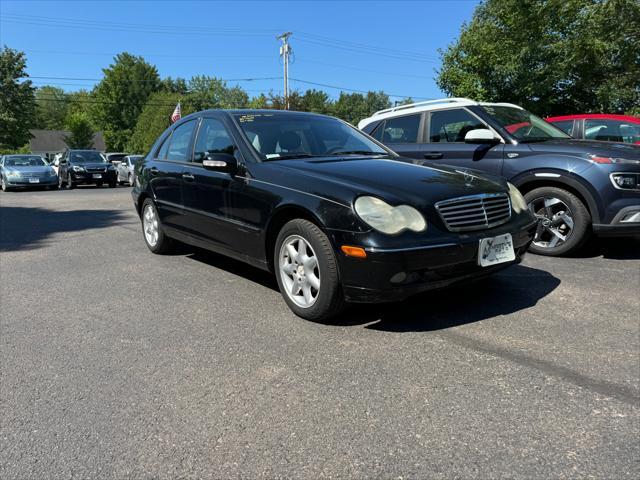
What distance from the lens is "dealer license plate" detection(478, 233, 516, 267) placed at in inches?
136

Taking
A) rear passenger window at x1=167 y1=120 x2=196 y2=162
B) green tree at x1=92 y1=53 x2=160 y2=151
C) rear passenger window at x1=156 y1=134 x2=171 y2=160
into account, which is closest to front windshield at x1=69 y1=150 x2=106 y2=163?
rear passenger window at x1=156 y1=134 x2=171 y2=160

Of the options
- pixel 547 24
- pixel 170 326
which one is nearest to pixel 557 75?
pixel 547 24

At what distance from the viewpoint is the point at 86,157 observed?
21562 millimetres

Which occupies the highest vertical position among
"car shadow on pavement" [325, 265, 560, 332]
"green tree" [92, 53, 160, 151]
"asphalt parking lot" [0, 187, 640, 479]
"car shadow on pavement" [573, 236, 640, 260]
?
"green tree" [92, 53, 160, 151]

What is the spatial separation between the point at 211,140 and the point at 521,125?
12.8 feet

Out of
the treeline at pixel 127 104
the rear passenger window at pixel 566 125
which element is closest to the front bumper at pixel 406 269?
the rear passenger window at pixel 566 125

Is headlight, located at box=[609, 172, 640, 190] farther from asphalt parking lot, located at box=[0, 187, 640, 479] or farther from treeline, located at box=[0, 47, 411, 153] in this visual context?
treeline, located at box=[0, 47, 411, 153]

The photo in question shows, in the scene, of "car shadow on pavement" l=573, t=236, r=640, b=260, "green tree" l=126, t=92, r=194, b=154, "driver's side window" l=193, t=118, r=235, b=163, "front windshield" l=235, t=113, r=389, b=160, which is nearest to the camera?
"front windshield" l=235, t=113, r=389, b=160

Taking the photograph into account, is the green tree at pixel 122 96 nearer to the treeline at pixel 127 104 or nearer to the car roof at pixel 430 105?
the treeline at pixel 127 104

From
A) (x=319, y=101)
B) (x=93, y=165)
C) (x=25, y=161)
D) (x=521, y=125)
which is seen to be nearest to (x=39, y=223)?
(x=521, y=125)

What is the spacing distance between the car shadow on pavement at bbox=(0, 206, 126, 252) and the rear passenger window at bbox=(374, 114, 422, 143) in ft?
16.5

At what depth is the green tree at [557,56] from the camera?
16.7 meters

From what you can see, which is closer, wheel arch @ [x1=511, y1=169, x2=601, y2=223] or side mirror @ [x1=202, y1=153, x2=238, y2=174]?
side mirror @ [x1=202, y1=153, x2=238, y2=174]

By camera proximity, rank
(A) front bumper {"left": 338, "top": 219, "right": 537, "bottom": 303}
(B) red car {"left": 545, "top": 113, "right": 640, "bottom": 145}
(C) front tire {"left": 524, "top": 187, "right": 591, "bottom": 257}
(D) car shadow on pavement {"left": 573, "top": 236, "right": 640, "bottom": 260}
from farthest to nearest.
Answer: (B) red car {"left": 545, "top": 113, "right": 640, "bottom": 145} → (D) car shadow on pavement {"left": 573, "top": 236, "right": 640, "bottom": 260} → (C) front tire {"left": 524, "top": 187, "right": 591, "bottom": 257} → (A) front bumper {"left": 338, "top": 219, "right": 537, "bottom": 303}
